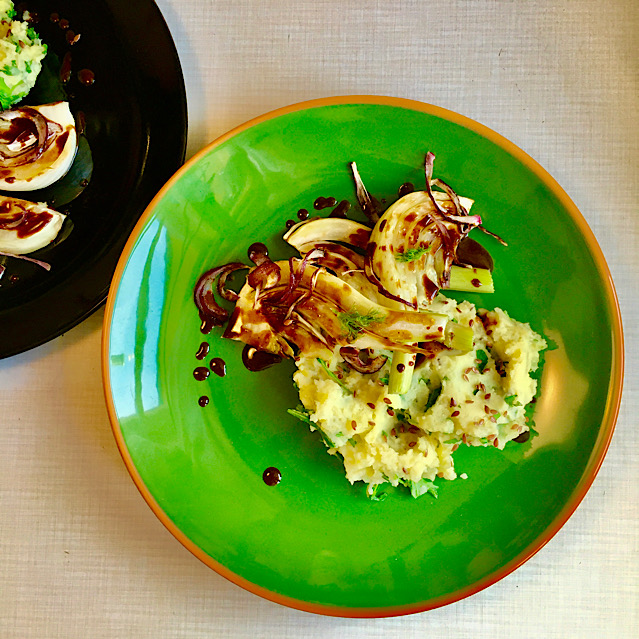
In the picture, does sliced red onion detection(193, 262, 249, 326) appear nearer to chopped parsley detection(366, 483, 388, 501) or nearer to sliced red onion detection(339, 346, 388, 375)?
sliced red onion detection(339, 346, 388, 375)

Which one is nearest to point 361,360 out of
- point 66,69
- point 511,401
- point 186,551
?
point 511,401

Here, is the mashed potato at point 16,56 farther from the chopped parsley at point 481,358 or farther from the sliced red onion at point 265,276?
the chopped parsley at point 481,358

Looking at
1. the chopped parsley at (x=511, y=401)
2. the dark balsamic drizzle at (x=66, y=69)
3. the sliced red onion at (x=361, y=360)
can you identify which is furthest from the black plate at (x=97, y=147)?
the chopped parsley at (x=511, y=401)

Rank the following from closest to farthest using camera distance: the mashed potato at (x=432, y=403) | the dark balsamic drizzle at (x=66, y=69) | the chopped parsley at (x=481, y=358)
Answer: the mashed potato at (x=432, y=403) < the chopped parsley at (x=481, y=358) < the dark balsamic drizzle at (x=66, y=69)

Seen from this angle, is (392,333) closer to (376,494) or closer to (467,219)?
(467,219)

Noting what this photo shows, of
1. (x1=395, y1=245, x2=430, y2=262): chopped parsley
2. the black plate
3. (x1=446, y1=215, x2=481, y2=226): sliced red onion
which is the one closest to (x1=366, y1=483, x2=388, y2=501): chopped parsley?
(x1=395, y1=245, x2=430, y2=262): chopped parsley

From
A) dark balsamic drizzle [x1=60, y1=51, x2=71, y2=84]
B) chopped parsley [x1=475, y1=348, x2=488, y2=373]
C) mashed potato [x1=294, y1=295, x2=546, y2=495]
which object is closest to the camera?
mashed potato [x1=294, y1=295, x2=546, y2=495]
